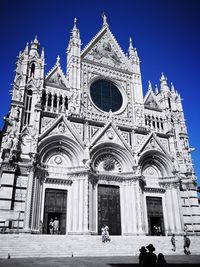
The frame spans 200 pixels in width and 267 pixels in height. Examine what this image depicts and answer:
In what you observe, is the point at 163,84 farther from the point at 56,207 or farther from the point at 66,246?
the point at 66,246

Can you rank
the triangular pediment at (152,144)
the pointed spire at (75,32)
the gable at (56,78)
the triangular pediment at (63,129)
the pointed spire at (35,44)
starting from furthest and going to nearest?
the pointed spire at (75,32)
the pointed spire at (35,44)
the triangular pediment at (152,144)
the gable at (56,78)
the triangular pediment at (63,129)

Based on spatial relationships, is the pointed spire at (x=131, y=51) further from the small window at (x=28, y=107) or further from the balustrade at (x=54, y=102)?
the small window at (x=28, y=107)

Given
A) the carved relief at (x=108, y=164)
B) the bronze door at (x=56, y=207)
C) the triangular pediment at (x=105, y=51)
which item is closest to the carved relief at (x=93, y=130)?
the carved relief at (x=108, y=164)

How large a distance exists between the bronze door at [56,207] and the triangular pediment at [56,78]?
31.1ft

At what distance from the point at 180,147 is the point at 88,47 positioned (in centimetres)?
1397

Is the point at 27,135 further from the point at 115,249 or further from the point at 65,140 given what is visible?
the point at 115,249

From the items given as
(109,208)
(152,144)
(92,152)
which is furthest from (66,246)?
(152,144)

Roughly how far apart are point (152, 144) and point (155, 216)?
6.34 m

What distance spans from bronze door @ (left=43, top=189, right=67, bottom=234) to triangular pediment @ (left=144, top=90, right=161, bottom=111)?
13271 millimetres

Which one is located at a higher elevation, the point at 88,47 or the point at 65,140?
the point at 88,47

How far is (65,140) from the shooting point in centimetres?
1928

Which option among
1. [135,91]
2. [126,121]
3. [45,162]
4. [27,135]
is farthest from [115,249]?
[135,91]

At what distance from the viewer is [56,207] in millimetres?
17594

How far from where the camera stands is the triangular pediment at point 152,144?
2202 centimetres
